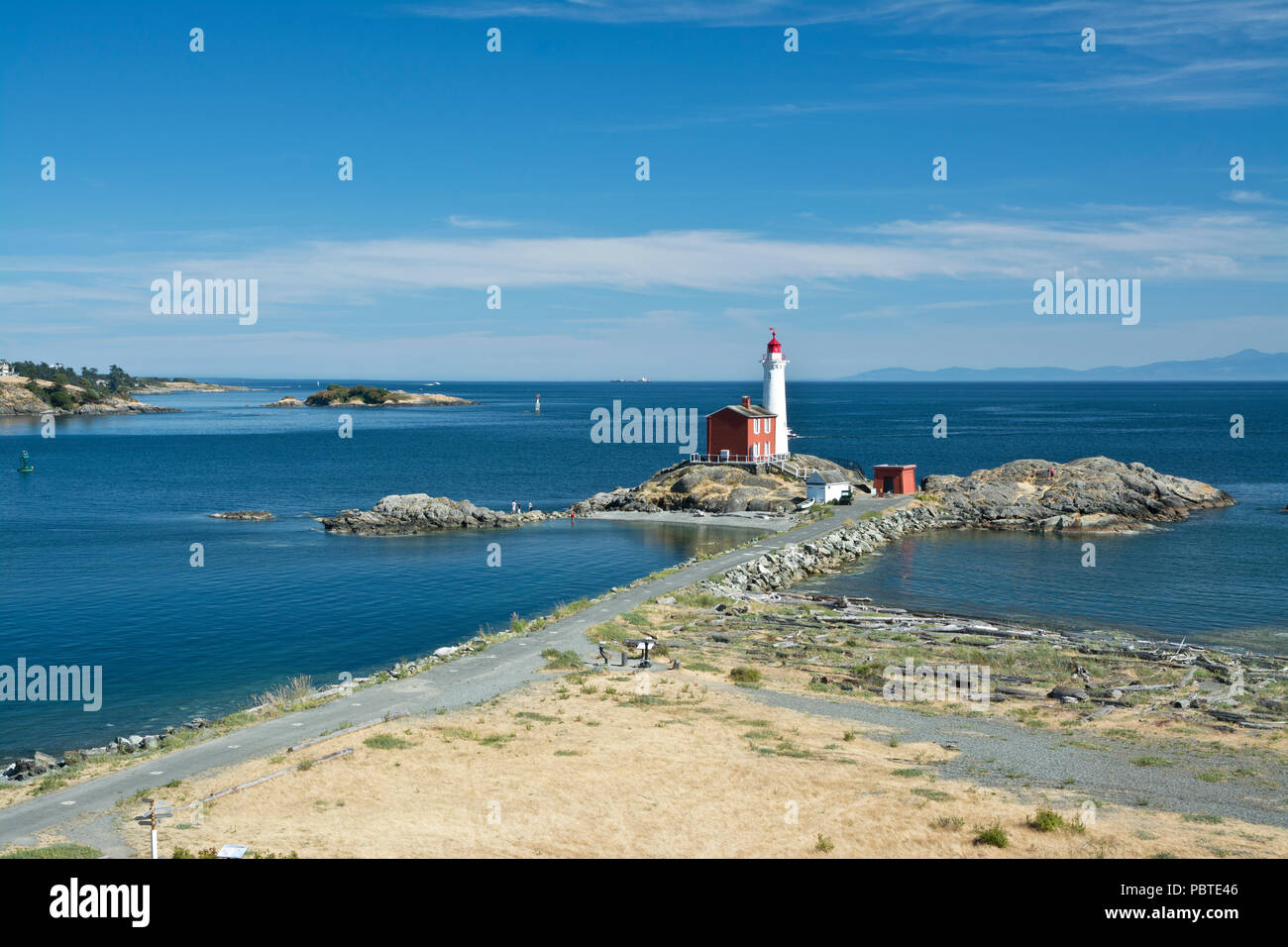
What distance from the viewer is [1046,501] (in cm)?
7050

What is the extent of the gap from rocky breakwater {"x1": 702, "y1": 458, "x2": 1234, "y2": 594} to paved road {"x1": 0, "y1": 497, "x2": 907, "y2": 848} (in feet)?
91.9

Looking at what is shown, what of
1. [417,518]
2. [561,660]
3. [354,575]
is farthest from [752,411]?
[561,660]

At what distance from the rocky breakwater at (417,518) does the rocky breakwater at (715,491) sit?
7.27 m

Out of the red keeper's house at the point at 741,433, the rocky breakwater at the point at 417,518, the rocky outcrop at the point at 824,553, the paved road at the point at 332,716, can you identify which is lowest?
the paved road at the point at 332,716

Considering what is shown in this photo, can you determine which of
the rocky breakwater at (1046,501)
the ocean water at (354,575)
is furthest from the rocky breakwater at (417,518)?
the rocky breakwater at (1046,501)

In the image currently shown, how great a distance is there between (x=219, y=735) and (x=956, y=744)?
1726 cm

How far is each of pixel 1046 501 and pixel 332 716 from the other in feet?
194

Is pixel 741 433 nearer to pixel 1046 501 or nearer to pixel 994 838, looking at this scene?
pixel 1046 501

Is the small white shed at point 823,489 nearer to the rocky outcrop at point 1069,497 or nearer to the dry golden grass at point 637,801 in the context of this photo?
the rocky outcrop at point 1069,497

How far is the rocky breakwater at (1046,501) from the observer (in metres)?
65.5

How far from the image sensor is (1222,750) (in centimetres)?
2284

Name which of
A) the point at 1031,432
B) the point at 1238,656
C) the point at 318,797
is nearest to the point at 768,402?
the point at 1238,656

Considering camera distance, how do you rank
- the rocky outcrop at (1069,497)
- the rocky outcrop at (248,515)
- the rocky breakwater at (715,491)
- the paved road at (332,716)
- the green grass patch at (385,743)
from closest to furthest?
the paved road at (332,716)
the green grass patch at (385,743)
the rocky outcrop at (1069,497)
the rocky breakwater at (715,491)
the rocky outcrop at (248,515)

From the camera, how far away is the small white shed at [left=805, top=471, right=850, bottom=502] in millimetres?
67625
